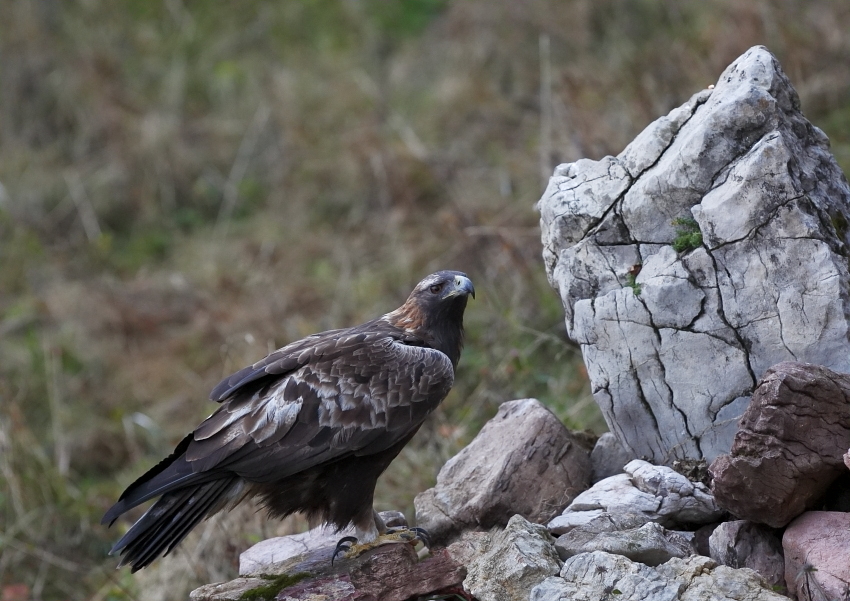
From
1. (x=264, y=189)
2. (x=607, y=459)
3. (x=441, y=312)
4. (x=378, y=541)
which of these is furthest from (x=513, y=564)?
(x=264, y=189)

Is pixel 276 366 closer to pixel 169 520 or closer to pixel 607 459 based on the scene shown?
pixel 169 520

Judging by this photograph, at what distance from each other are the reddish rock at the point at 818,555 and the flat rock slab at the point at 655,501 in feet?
1.41

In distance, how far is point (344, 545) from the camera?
4.45m

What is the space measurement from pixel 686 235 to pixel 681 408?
0.71 metres

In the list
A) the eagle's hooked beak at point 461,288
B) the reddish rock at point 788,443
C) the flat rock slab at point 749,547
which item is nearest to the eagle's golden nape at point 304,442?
the eagle's hooked beak at point 461,288

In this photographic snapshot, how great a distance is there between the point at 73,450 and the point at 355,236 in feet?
12.6

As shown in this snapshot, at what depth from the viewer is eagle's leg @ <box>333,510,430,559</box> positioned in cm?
441

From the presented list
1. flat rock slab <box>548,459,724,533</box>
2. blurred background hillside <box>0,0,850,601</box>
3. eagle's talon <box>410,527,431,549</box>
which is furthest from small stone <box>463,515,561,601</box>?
blurred background hillside <box>0,0,850,601</box>

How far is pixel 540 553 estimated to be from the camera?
12.0 feet

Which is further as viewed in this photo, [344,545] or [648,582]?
[344,545]

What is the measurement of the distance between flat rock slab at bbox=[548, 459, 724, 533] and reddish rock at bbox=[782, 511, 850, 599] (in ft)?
1.41

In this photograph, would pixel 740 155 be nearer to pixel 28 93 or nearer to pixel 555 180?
pixel 555 180

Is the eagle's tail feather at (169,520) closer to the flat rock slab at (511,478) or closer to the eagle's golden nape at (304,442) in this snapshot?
the eagle's golden nape at (304,442)

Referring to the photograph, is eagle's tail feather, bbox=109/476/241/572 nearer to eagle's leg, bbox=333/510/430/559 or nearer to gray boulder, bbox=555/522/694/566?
eagle's leg, bbox=333/510/430/559
